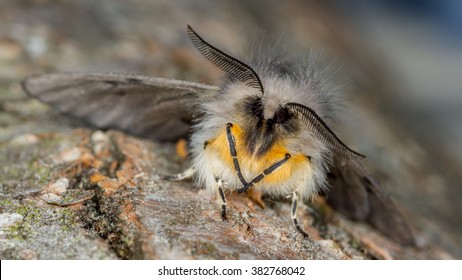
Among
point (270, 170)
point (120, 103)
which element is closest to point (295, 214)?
point (270, 170)

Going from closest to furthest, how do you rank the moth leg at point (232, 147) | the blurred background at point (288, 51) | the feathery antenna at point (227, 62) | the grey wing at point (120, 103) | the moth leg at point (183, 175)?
the feathery antenna at point (227, 62) < the moth leg at point (232, 147) < the moth leg at point (183, 175) < the grey wing at point (120, 103) < the blurred background at point (288, 51)

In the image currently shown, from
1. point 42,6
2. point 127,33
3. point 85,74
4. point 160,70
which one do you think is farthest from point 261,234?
point 42,6

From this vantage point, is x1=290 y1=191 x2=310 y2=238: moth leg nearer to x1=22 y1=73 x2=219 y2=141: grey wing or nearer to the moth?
the moth

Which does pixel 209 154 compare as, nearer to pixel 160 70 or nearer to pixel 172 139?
pixel 172 139

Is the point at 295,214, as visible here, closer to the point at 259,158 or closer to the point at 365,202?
the point at 259,158

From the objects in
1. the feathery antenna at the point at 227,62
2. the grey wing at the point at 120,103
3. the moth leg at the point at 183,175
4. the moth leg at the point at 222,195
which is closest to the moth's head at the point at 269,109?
the feathery antenna at the point at 227,62

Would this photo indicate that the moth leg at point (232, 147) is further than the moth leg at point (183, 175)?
No

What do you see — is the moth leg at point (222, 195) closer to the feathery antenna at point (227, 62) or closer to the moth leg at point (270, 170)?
the moth leg at point (270, 170)

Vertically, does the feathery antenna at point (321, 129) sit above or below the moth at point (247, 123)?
above
